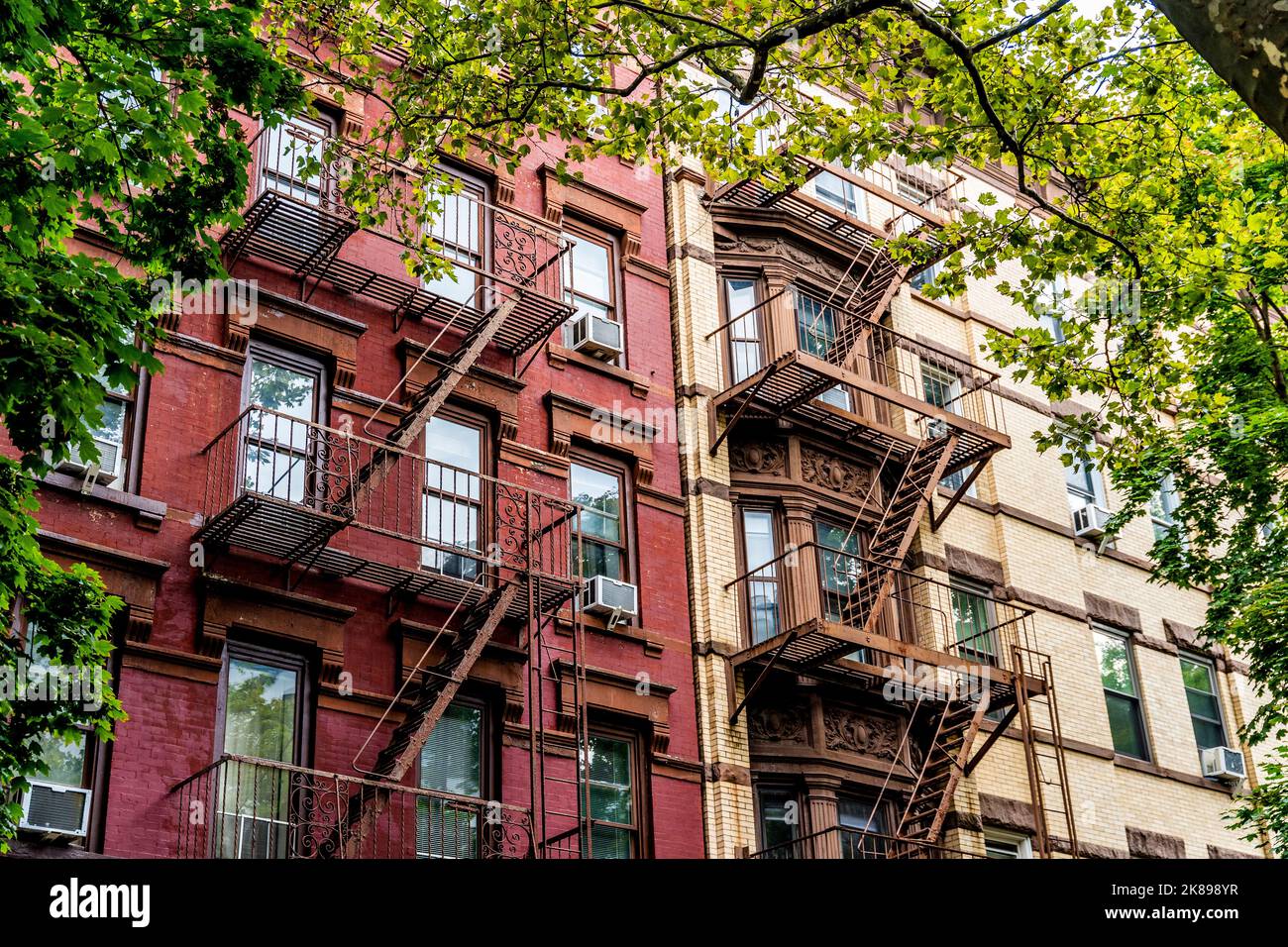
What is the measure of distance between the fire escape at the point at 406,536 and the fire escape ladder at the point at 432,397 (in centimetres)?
3

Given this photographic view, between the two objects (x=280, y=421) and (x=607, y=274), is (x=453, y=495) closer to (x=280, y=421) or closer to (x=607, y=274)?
(x=280, y=421)

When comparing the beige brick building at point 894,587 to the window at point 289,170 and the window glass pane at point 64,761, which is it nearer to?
the window at point 289,170

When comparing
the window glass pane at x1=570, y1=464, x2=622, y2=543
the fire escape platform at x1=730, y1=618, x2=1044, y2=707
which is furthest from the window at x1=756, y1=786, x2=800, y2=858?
the window glass pane at x1=570, y1=464, x2=622, y2=543

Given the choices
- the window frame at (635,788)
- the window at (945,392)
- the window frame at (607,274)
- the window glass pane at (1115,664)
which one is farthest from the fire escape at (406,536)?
the window glass pane at (1115,664)

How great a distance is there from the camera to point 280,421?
54.3 ft

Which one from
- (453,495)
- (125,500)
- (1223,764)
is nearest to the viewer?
(125,500)

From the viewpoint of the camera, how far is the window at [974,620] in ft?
71.6

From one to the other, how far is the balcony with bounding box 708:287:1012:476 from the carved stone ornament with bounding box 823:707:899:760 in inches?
159

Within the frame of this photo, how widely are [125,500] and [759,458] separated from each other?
9.35 m

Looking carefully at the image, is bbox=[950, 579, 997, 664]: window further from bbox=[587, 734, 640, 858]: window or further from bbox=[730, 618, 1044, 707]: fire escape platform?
bbox=[587, 734, 640, 858]: window

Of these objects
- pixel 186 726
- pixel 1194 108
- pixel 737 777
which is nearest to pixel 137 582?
pixel 186 726

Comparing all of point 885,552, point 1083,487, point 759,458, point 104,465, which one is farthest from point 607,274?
point 1083,487

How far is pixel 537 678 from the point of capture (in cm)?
1655

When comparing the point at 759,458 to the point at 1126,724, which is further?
the point at 1126,724
